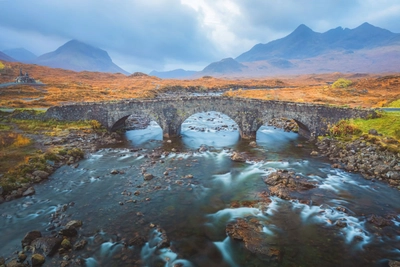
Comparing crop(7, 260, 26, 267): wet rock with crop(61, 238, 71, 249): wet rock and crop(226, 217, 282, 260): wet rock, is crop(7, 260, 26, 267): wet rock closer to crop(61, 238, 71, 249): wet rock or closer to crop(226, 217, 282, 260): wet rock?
crop(61, 238, 71, 249): wet rock

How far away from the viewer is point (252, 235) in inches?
492

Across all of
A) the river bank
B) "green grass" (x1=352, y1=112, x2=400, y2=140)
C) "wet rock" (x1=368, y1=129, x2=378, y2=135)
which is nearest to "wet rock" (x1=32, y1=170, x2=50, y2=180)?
the river bank

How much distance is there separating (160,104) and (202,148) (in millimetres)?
7792

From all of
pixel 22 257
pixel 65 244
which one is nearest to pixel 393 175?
pixel 65 244

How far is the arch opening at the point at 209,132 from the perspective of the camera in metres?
28.8

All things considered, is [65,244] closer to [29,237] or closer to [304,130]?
[29,237]

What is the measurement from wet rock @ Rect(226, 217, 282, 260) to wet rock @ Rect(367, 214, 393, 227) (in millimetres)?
5695

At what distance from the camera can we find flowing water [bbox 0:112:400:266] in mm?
11258

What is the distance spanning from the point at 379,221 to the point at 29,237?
16.8m

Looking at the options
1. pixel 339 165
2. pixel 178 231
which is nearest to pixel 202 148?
pixel 339 165

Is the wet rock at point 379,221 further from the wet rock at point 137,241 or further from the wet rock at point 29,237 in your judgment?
the wet rock at point 29,237

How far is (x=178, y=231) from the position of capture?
12.9m

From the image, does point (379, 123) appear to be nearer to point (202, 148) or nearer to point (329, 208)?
point (329, 208)

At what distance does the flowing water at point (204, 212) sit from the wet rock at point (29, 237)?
0.45 m
